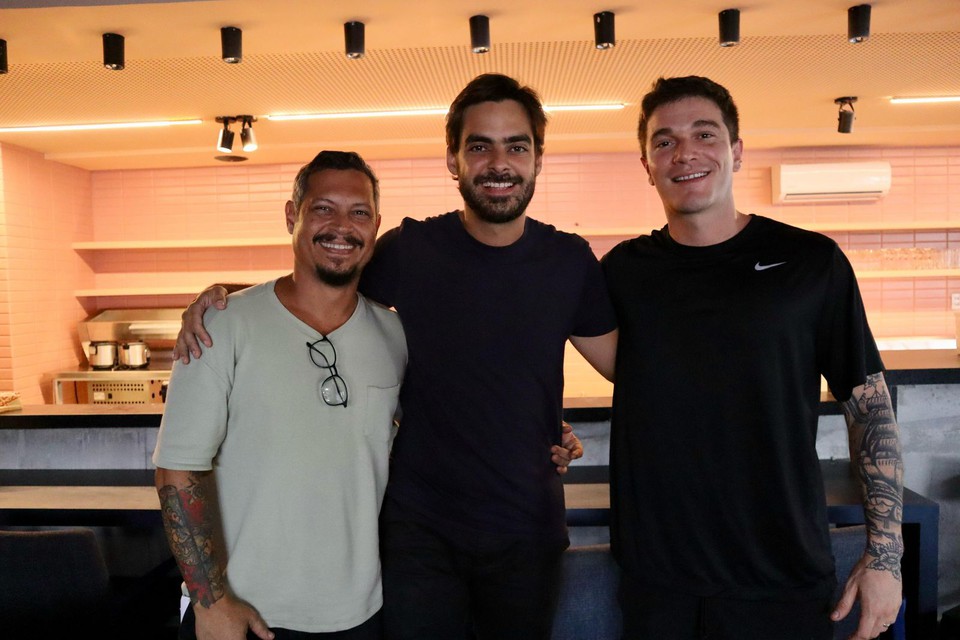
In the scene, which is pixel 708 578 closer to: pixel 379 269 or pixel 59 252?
pixel 379 269

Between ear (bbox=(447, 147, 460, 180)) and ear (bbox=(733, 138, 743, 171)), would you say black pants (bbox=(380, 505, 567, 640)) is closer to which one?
ear (bbox=(447, 147, 460, 180))

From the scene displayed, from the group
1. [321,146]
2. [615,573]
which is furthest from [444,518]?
[321,146]

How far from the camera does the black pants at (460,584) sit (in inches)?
62.9

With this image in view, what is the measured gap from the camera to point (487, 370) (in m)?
1.68

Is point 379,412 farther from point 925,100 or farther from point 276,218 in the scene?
point 276,218

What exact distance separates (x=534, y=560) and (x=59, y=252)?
5.46 m

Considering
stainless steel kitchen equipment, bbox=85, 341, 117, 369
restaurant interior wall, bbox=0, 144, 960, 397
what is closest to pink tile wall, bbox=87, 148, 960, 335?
restaurant interior wall, bbox=0, 144, 960, 397

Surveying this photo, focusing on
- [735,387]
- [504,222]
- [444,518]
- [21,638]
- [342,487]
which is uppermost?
[504,222]

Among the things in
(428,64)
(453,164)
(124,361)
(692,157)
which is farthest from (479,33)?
(124,361)

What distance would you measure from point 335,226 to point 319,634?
877 mm

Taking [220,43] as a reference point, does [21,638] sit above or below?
below

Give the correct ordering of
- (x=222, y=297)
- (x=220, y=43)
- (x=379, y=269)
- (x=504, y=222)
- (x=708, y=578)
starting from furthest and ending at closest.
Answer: (x=220, y=43)
(x=379, y=269)
(x=504, y=222)
(x=222, y=297)
(x=708, y=578)

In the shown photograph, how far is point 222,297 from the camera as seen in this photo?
5.17ft

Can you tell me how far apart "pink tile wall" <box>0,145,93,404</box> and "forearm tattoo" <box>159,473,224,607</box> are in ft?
14.9
